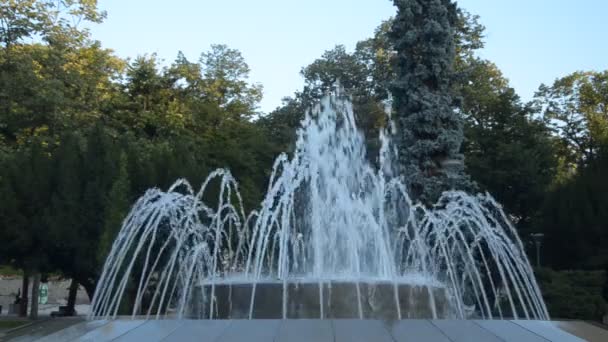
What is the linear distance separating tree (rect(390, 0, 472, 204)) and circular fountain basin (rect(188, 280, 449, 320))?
14.5 meters

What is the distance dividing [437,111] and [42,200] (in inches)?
502

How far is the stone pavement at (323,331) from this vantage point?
865cm

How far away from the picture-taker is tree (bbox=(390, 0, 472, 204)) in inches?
1001

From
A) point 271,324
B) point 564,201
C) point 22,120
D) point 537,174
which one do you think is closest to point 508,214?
point 537,174

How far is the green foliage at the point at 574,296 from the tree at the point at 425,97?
4.17 metres

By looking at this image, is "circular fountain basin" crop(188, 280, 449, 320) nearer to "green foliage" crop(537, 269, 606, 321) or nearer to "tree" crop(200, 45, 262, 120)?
"green foliage" crop(537, 269, 606, 321)

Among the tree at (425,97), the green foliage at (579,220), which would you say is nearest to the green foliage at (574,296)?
the green foliage at (579,220)

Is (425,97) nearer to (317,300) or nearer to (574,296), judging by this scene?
(574,296)

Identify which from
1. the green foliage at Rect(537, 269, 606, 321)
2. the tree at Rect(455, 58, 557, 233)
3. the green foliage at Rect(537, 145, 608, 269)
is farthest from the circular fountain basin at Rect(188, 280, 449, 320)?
the tree at Rect(455, 58, 557, 233)

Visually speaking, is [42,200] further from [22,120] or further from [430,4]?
[430,4]

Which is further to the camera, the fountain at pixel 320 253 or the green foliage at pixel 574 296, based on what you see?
the green foliage at pixel 574 296

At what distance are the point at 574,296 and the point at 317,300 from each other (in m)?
15.5

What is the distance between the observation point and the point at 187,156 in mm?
25750

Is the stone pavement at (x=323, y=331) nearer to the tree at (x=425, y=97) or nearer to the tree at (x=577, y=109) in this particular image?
the tree at (x=425, y=97)
